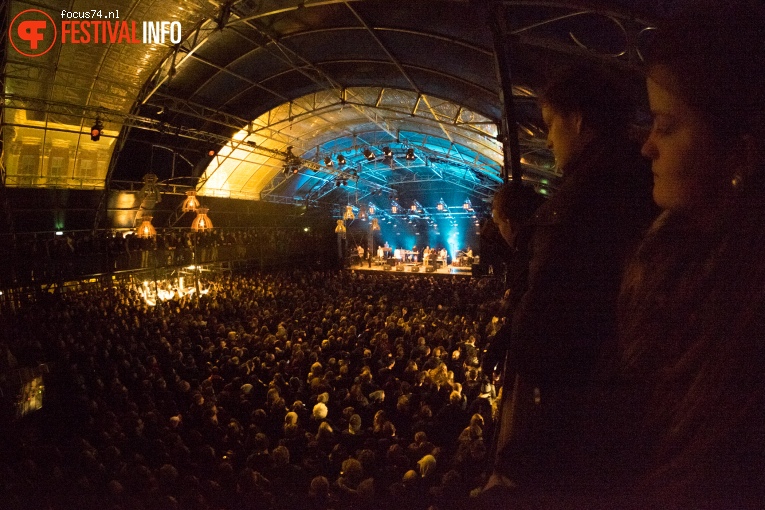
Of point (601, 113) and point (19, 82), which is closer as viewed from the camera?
point (601, 113)

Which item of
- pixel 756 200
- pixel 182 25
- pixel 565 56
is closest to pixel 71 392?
pixel 756 200

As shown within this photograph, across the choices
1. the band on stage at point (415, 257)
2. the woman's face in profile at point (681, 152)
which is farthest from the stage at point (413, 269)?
the woman's face in profile at point (681, 152)

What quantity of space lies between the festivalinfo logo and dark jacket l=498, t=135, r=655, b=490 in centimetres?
1143

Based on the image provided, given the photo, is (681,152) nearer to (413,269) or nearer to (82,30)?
(82,30)

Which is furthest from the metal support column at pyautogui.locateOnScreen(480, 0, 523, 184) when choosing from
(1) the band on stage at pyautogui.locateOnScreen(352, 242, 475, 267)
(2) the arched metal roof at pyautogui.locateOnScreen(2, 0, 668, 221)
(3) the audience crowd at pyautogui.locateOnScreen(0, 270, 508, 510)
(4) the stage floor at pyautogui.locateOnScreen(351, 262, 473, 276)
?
(1) the band on stage at pyautogui.locateOnScreen(352, 242, 475, 267)

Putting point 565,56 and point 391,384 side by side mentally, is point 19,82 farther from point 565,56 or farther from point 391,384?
point 565,56

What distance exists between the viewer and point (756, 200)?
2.02 feet

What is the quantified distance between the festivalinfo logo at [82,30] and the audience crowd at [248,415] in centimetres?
690

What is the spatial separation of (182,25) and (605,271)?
1170 centimetres

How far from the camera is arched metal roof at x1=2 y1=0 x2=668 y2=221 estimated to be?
6.03 metres

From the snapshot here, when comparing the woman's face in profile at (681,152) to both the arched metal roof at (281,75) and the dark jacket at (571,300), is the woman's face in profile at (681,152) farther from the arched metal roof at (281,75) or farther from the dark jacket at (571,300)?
the arched metal roof at (281,75)

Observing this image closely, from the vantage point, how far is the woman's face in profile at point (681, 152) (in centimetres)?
69

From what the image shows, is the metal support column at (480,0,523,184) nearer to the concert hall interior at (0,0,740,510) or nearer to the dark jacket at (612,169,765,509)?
the concert hall interior at (0,0,740,510)

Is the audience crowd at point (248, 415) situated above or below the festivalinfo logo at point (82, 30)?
below
